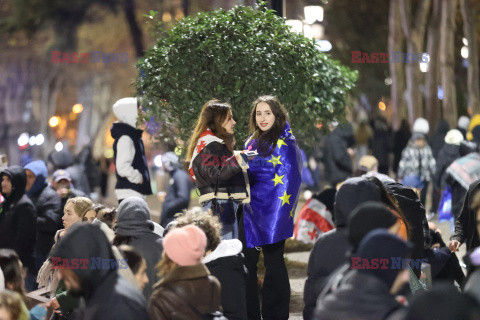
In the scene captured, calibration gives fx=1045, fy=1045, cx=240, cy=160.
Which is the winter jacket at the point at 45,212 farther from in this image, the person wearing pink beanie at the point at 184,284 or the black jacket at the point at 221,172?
the person wearing pink beanie at the point at 184,284

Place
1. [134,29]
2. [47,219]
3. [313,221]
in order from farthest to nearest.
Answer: [134,29]
[313,221]
[47,219]

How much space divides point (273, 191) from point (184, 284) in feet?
10.0

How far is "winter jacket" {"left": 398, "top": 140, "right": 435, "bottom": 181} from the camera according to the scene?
19141 millimetres

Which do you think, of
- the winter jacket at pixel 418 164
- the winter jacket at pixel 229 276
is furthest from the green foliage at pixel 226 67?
the winter jacket at pixel 418 164

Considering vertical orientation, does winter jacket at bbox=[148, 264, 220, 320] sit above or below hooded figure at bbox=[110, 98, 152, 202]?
below

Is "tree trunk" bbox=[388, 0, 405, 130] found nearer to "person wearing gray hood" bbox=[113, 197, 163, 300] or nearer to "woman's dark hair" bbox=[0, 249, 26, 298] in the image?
"person wearing gray hood" bbox=[113, 197, 163, 300]

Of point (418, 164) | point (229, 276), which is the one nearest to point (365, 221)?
point (229, 276)

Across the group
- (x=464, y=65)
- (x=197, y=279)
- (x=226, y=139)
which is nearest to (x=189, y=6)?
(x=464, y=65)

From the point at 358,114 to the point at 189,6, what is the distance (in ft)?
89.3

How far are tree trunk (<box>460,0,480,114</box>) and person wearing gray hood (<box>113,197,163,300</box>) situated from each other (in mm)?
25825

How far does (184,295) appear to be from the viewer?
5824 millimetres

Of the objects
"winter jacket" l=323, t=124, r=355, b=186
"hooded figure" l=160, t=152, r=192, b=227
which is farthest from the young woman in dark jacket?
"winter jacket" l=323, t=124, r=355, b=186

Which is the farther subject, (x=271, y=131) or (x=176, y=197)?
(x=176, y=197)

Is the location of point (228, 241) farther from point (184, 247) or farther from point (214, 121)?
point (214, 121)
